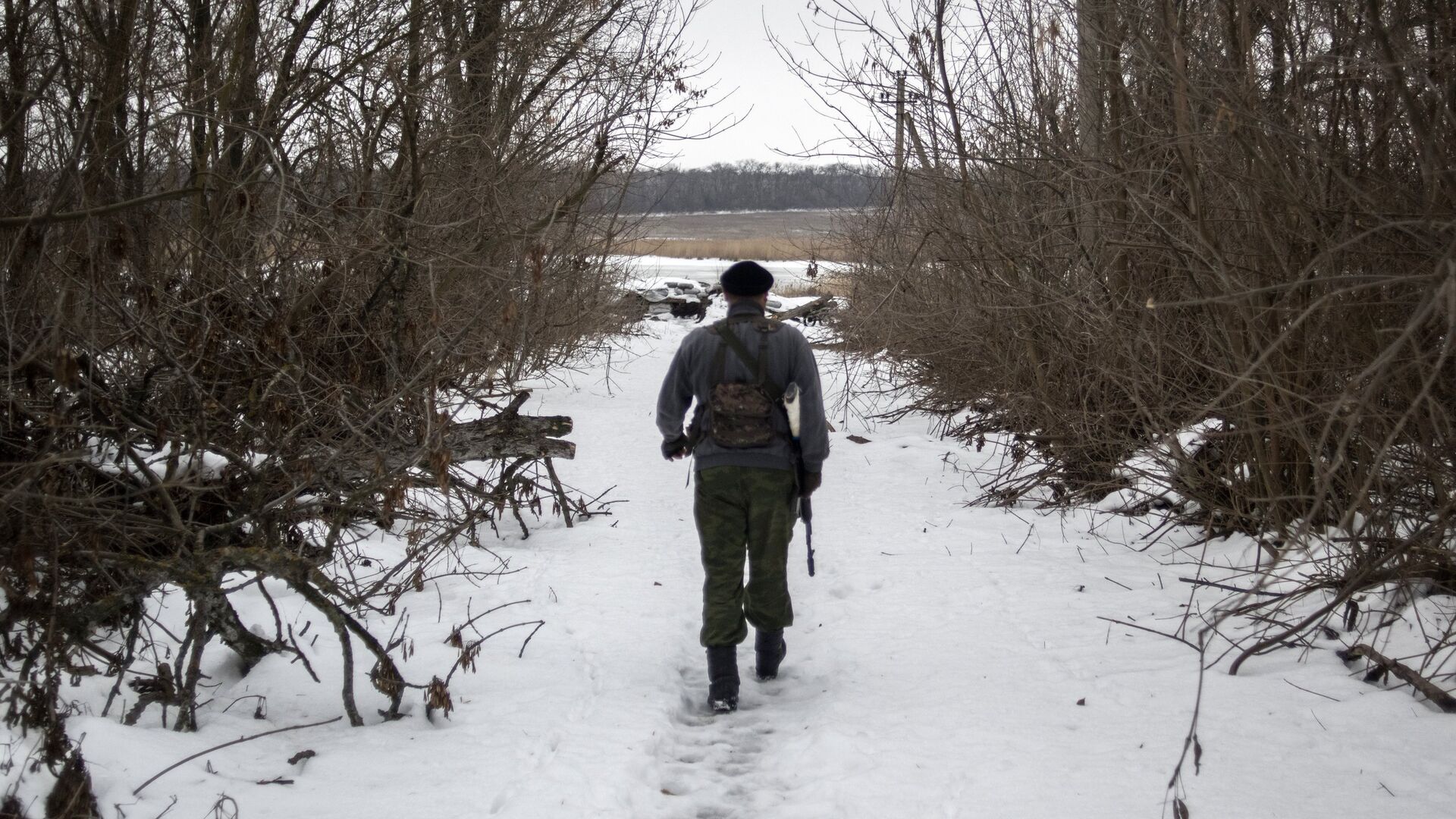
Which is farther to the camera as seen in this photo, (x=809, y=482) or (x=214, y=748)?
(x=809, y=482)

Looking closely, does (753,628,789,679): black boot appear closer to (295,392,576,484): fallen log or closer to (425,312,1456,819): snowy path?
(425,312,1456,819): snowy path

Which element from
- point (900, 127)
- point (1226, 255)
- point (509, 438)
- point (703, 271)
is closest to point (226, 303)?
point (509, 438)

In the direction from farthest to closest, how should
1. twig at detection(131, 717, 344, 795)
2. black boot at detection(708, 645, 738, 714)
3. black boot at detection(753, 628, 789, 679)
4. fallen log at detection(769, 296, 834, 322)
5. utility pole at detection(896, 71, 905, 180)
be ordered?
fallen log at detection(769, 296, 834, 322) < utility pole at detection(896, 71, 905, 180) < black boot at detection(753, 628, 789, 679) < black boot at detection(708, 645, 738, 714) < twig at detection(131, 717, 344, 795)

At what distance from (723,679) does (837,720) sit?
0.56 meters

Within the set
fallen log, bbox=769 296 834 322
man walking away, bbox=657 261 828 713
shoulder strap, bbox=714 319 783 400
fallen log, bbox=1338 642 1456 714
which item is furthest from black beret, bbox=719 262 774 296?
fallen log, bbox=769 296 834 322

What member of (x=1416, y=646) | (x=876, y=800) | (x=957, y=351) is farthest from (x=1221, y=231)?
(x=957, y=351)

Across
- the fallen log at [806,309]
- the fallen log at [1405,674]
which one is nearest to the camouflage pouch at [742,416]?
the fallen log at [1405,674]

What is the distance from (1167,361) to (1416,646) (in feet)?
9.18

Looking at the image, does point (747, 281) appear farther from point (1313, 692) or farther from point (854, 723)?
point (1313, 692)

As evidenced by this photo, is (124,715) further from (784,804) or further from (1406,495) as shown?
(1406,495)

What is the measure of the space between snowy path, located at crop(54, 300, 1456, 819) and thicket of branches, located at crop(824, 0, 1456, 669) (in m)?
0.53

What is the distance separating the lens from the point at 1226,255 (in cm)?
545

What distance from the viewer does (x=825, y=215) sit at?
20.6 m

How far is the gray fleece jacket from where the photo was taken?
4.99 meters
